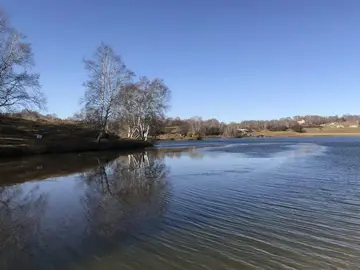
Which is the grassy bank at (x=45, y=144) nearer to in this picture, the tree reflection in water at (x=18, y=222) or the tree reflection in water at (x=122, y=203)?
the tree reflection in water at (x=122, y=203)

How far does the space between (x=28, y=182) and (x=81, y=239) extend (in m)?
11.8

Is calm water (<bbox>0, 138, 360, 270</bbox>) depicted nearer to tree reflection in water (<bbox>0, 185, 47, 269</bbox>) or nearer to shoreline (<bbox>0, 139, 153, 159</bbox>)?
tree reflection in water (<bbox>0, 185, 47, 269</bbox>)

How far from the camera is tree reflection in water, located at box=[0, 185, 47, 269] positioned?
7523 millimetres

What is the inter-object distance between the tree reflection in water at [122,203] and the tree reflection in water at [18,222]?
1.56 metres

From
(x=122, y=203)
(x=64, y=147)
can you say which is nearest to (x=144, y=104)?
(x=64, y=147)

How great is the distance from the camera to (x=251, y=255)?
7.25m

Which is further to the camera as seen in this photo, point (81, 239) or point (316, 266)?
point (81, 239)

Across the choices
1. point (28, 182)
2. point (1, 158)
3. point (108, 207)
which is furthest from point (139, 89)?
point (108, 207)

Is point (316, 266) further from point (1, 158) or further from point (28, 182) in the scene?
point (1, 158)

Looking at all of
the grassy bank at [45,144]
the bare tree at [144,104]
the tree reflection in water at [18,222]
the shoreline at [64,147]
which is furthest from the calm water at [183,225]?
the bare tree at [144,104]

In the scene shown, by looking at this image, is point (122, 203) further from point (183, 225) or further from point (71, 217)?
point (183, 225)

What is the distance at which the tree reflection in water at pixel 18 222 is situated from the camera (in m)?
7.52

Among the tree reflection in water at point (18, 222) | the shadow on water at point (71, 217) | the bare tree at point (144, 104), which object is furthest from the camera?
the bare tree at point (144, 104)

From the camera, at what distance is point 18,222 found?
10398 mm
